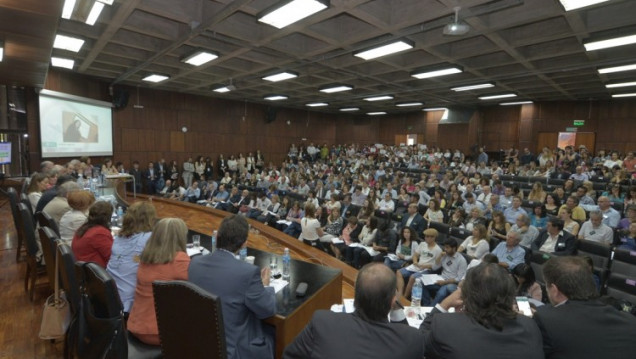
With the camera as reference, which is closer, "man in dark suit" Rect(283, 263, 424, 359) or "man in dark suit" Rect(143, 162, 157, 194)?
"man in dark suit" Rect(283, 263, 424, 359)

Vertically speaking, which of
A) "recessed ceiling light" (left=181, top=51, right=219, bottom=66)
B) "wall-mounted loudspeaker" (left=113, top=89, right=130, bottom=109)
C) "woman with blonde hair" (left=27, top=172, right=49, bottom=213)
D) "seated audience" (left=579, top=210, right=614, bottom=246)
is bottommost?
"seated audience" (left=579, top=210, right=614, bottom=246)

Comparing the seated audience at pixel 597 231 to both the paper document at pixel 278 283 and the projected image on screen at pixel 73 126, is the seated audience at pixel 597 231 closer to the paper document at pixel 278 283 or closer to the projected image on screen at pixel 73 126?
the paper document at pixel 278 283

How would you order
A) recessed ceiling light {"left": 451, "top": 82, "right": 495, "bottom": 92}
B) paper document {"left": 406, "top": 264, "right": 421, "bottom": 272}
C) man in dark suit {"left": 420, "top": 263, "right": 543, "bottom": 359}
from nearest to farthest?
1. man in dark suit {"left": 420, "top": 263, "right": 543, "bottom": 359}
2. paper document {"left": 406, "top": 264, "right": 421, "bottom": 272}
3. recessed ceiling light {"left": 451, "top": 82, "right": 495, "bottom": 92}

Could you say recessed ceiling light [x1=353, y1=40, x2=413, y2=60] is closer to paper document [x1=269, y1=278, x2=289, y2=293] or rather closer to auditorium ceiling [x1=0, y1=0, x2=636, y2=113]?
auditorium ceiling [x1=0, y1=0, x2=636, y2=113]

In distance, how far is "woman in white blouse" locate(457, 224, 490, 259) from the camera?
14.9 feet

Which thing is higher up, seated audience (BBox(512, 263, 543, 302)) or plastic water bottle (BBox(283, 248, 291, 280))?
plastic water bottle (BBox(283, 248, 291, 280))

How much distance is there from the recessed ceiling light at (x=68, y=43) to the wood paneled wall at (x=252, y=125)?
3.15 metres

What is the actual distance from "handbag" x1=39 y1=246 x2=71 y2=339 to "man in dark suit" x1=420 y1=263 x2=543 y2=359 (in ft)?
8.33

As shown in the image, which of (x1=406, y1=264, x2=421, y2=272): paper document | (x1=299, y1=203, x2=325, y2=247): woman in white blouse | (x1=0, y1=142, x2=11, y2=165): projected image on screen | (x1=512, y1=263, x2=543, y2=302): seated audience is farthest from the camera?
(x1=0, y1=142, x2=11, y2=165): projected image on screen

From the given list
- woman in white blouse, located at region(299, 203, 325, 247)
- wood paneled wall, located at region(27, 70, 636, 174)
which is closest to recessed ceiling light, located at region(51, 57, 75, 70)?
wood paneled wall, located at region(27, 70, 636, 174)

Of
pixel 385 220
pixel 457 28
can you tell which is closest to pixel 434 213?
pixel 385 220

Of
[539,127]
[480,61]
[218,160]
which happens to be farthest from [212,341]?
[539,127]

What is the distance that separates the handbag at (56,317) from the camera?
7.95ft

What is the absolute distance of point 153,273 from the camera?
2.07m
